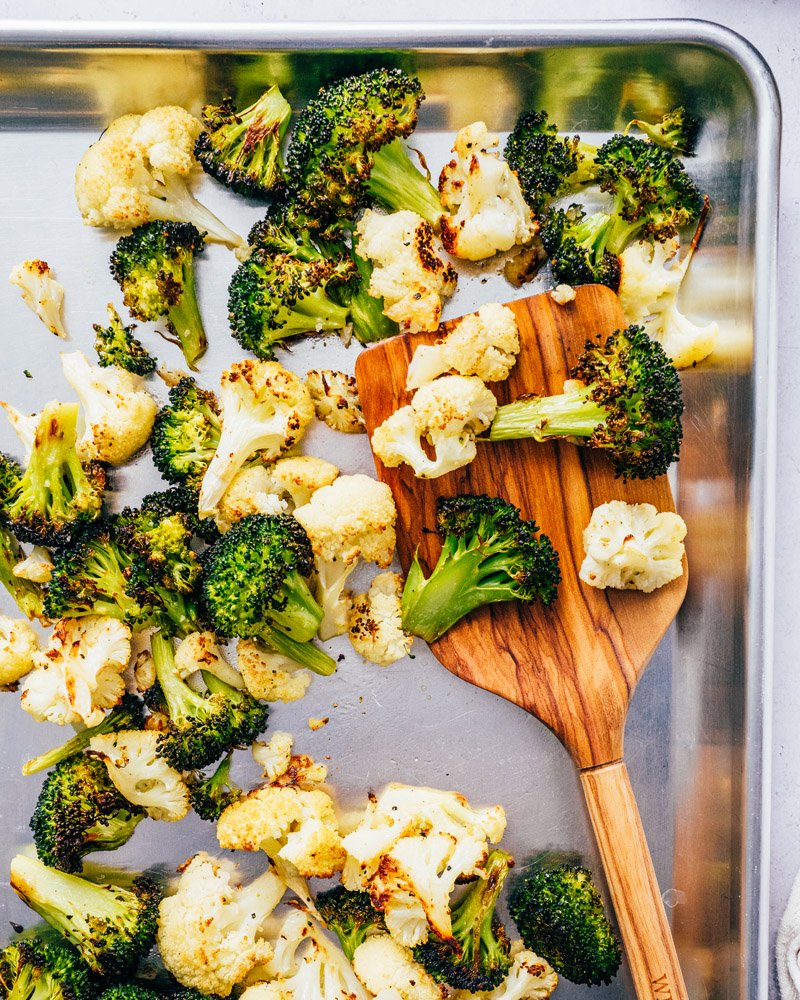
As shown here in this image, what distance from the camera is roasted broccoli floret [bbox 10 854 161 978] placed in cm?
158

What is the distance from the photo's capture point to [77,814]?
1572 millimetres

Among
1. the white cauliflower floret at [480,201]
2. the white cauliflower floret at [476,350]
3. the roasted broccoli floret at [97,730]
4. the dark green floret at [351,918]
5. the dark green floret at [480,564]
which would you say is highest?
the white cauliflower floret at [480,201]

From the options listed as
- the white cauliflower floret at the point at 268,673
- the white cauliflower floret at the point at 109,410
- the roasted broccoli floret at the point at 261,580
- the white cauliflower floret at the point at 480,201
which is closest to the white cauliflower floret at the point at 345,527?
the roasted broccoli floret at the point at 261,580

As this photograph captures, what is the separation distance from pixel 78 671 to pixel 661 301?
4.18ft

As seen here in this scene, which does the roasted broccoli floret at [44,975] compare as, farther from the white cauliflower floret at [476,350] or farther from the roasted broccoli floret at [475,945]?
the white cauliflower floret at [476,350]

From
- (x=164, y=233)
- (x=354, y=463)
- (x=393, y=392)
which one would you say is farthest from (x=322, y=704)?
(x=164, y=233)

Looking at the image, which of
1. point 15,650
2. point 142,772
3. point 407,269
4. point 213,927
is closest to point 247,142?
point 407,269

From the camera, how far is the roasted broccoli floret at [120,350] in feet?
5.32

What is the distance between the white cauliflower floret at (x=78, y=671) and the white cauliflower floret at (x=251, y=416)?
0.29 meters

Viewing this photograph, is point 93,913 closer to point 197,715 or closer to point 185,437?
point 197,715

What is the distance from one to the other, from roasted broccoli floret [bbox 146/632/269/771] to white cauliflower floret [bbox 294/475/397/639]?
247mm

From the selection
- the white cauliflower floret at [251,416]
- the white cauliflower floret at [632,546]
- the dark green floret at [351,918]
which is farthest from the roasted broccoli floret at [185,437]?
the dark green floret at [351,918]

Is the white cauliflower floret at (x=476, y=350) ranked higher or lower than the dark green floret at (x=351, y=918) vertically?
higher

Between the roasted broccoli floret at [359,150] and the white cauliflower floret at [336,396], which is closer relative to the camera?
the roasted broccoli floret at [359,150]
